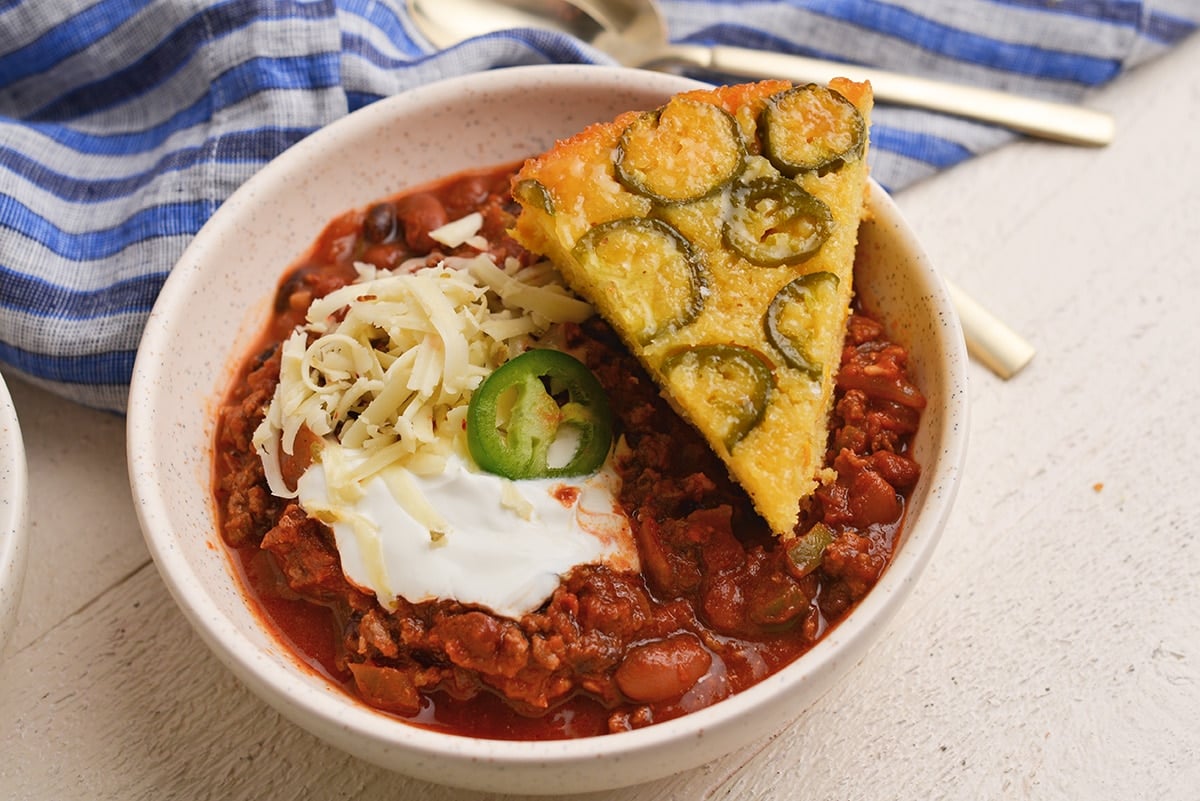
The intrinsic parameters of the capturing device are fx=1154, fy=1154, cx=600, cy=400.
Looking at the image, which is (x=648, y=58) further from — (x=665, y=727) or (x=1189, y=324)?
(x=665, y=727)

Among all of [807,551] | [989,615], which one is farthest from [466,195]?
[989,615]

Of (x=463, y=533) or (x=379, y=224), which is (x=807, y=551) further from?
(x=379, y=224)

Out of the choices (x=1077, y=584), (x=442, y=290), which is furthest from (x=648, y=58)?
(x=1077, y=584)

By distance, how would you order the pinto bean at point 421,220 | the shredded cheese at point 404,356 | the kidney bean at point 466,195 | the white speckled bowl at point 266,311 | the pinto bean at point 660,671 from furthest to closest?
the kidney bean at point 466,195
the pinto bean at point 421,220
the shredded cheese at point 404,356
the pinto bean at point 660,671
the white speckled bowl at point 266,311

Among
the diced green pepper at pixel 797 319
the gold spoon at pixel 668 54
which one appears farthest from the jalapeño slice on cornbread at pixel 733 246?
the gold spoon at pixel 668 54

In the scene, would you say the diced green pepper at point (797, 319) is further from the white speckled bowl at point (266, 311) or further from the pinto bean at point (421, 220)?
the pinto bean at point (421, 220)

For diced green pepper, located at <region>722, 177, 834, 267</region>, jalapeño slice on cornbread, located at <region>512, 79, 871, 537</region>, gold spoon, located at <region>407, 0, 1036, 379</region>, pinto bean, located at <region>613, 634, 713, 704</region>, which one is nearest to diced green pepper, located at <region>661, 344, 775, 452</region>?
jalapeño slice on cornbread, located at <region>512, 79, 871, 537</region>
